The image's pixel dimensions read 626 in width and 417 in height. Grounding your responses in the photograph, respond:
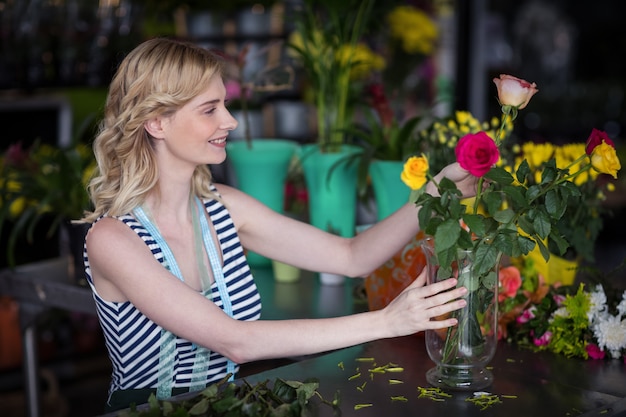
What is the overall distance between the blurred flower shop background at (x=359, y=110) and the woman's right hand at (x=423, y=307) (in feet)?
1.05

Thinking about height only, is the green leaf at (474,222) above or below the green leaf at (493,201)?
below

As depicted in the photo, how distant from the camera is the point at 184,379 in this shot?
2.26m

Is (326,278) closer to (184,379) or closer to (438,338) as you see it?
(184,379)

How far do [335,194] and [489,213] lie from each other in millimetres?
1187

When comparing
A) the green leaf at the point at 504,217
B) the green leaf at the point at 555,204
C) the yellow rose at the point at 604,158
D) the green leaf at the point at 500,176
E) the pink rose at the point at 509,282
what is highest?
the yellow rose at the point at 604,158

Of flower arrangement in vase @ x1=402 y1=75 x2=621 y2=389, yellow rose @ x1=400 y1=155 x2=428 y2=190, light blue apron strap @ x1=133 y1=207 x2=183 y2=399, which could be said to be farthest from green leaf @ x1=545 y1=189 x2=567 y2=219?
light blue apron strap @ x1=133 y1=207 x2=183 y2=399

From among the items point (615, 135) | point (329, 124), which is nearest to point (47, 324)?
point (329, 124)

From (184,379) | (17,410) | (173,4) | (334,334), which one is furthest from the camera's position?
(173,4)

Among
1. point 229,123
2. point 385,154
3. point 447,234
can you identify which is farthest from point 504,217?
point 385,154

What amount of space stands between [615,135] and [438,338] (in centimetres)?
464

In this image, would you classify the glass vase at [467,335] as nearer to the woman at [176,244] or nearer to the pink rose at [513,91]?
the woman at [176,244]

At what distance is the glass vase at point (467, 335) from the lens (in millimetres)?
1925

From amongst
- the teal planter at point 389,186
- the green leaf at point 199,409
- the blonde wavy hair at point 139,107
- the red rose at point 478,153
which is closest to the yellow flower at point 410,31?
the teal planter at point 389,186

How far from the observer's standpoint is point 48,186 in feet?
10.4
